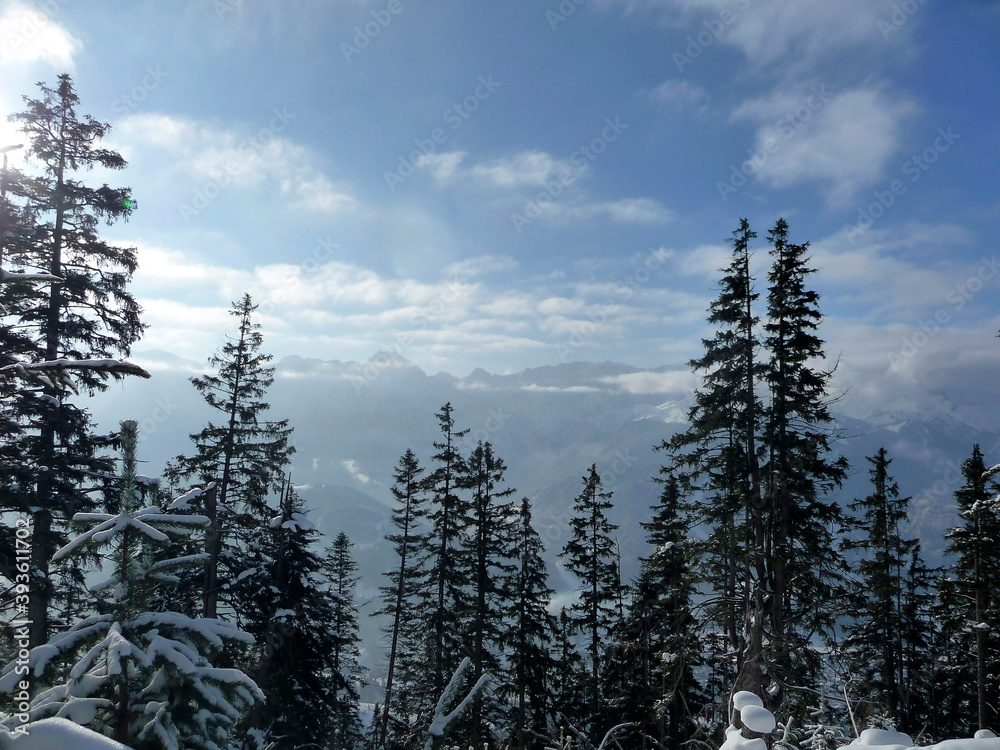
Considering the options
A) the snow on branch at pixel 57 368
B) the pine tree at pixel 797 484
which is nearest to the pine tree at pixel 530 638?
the pine tree at pixel 797 484

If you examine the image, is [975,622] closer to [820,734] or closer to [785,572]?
[785,572]

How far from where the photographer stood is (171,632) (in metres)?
4.66

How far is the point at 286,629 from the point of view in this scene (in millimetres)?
18391

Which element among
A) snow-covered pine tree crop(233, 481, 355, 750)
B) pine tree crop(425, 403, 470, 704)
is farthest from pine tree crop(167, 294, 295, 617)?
pine tree crop(425, 403, 470, 704)

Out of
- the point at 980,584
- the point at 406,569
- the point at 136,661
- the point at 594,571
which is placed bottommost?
the point at 406,569

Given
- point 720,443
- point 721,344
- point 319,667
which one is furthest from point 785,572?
point 319,667

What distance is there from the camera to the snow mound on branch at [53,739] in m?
2.40

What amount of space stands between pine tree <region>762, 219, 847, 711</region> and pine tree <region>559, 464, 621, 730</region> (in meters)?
9.38

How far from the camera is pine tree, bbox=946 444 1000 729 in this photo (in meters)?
17.6

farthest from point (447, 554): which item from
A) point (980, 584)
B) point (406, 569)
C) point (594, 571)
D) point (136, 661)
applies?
point (136, 661)

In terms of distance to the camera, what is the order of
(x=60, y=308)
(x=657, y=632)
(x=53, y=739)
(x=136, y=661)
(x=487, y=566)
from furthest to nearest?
(x=657, y=632), (x=487, y=566), (x=60, y=308), (x=136, y=661), (x=53, y=739)

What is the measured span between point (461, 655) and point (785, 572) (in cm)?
1404

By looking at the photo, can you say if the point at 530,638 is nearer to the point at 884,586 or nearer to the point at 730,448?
the point at 730,448

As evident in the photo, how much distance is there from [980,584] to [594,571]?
12977mm
